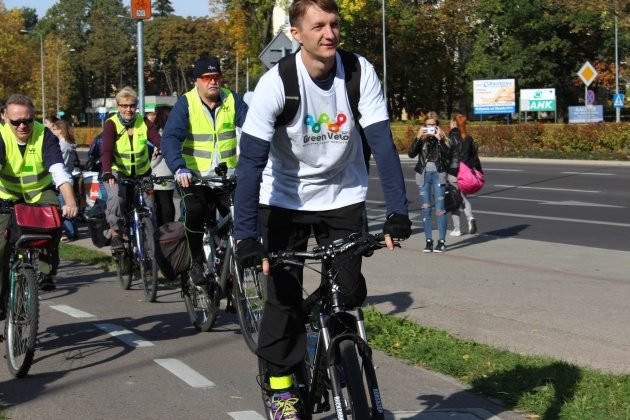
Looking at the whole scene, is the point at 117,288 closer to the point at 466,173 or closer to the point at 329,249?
the point at 466,173

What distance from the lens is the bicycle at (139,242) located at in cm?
983

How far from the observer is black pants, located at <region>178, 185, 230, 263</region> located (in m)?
8.09

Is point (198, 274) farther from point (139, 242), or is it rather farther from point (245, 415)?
point (245, 415)

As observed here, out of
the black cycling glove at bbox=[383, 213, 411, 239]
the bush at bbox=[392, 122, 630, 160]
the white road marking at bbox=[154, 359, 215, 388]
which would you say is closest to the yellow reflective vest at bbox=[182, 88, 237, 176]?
the white road marking at bbox=[154, 359, 215, 388]

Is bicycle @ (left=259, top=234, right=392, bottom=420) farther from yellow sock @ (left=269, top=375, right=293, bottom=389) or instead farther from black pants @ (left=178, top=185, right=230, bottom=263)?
black pants @ (left=178, top=185, right=230, bottom=263)

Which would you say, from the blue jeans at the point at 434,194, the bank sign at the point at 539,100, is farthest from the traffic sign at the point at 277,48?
the bank sign at the point at 539,100

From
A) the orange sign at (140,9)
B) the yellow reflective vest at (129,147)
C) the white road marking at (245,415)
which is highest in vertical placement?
the orange sign at (140,9)

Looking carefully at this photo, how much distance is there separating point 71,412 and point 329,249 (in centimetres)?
231

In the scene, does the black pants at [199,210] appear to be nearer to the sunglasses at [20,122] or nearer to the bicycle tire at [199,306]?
the bicycle tire at [199,306]

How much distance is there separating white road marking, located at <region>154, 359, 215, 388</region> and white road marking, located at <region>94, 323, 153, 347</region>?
0.66 m

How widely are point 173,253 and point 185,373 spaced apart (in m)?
1.91

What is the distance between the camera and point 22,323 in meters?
Answer: 6.78

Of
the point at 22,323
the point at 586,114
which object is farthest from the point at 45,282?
the point at 586,114

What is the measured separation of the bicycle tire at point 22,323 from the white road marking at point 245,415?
1.64 m
